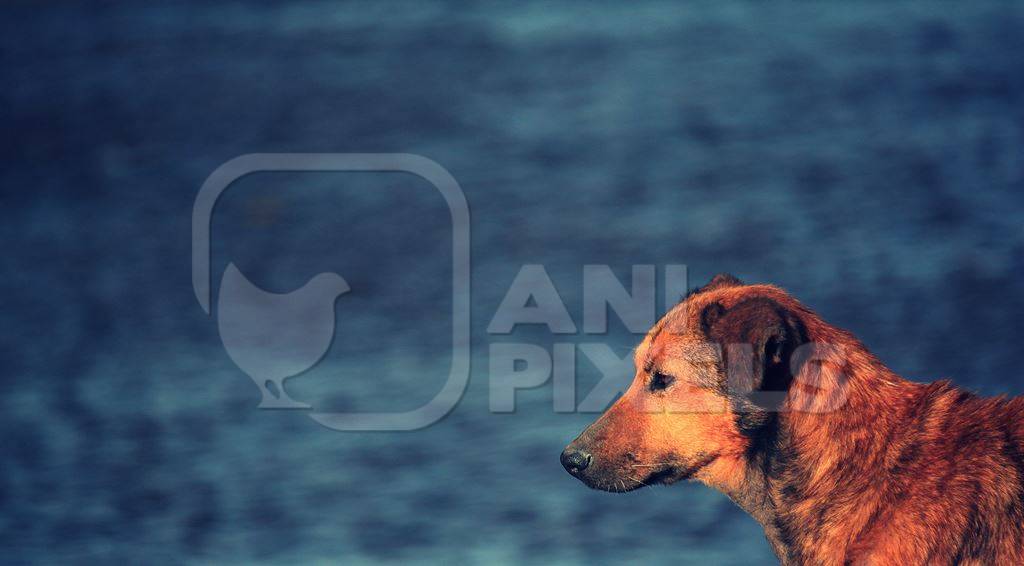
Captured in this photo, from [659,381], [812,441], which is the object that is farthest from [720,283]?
[812,441]

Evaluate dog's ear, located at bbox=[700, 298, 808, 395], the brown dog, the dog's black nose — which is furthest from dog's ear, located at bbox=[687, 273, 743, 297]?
the dog's black nose

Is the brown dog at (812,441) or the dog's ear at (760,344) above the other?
the dog's ear at (760,344)

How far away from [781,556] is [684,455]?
53cm

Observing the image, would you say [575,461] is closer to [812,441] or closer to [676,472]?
[676,472]

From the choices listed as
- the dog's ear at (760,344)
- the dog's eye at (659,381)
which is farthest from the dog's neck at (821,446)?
→ the dog's eye at (659,381)

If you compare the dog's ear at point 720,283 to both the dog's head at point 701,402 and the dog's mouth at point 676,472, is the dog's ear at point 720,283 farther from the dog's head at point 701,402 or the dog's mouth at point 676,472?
the dog's mouth at point 676,472

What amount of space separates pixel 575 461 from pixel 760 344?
791 millimetres

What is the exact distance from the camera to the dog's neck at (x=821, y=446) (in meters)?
3.62

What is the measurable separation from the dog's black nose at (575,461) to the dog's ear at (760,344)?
582 millimetres

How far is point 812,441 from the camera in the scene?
367 centimetres

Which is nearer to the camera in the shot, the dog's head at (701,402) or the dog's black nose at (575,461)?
the dog's head at (701,402)

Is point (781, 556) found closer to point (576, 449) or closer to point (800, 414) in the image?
point (800, 414)

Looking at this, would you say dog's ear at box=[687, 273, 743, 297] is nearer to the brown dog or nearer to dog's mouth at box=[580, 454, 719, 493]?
the brown dog

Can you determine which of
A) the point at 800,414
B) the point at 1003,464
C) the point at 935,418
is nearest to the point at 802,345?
the point at 800,414
